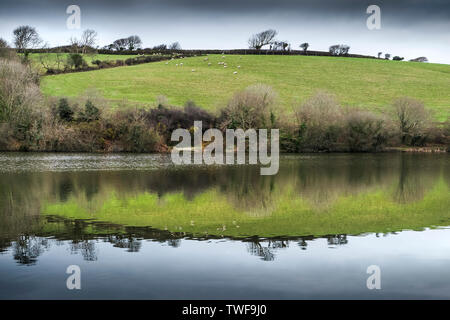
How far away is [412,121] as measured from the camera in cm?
6222

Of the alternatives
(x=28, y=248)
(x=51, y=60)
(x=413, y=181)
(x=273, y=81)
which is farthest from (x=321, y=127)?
(x=51, y=60)

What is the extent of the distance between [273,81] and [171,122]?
29.1m

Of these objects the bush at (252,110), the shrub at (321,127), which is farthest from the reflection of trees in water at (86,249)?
the shrub at (321,127)

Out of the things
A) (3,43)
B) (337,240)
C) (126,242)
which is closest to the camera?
(126,242)

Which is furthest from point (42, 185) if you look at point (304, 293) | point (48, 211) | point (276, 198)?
point (304, 293)

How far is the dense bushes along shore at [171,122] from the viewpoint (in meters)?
54.4

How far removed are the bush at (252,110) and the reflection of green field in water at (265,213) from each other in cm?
3415

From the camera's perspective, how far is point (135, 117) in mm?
57250

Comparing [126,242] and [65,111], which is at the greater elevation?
[65,111]

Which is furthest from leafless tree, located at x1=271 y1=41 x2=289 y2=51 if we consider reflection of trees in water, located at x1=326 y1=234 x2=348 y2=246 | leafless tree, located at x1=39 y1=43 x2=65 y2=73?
reflection of trees in water, located at x1=326 y1=234 x2=348 y2=246

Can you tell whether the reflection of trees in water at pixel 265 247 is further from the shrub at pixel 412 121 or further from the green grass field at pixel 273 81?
the shrub at pixel 412 121

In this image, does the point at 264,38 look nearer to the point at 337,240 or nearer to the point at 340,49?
the point at 340,49

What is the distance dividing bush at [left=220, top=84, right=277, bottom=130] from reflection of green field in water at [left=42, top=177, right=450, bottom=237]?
112 ft
